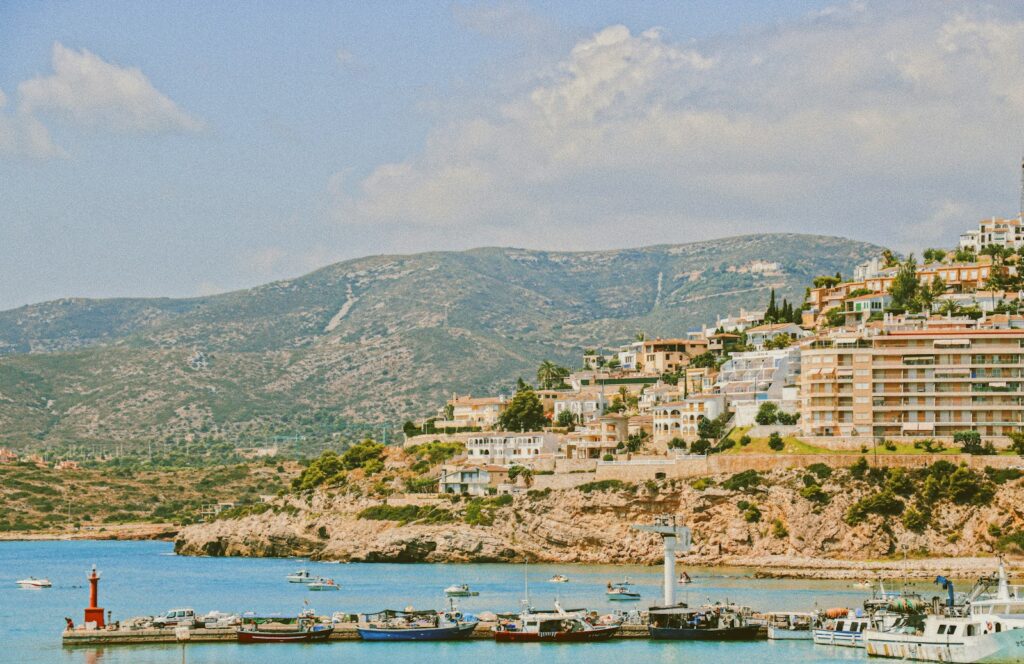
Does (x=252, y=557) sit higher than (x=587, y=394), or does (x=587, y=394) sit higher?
(x=587, y=394)

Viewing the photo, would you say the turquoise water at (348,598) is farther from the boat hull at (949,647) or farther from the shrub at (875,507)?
the shrub at (875,507)

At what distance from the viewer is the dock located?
196 ft

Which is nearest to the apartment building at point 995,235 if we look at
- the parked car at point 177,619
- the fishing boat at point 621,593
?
the fishing boat at point 621,593

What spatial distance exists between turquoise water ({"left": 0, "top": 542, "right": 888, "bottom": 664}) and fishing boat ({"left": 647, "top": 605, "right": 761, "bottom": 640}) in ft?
1.74

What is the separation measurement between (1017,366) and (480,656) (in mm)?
45931

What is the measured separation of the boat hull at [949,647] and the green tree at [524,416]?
2515 inches

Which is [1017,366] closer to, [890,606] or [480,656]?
[890,606]

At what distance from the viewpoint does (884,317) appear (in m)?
108

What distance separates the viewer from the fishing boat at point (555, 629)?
60.7 m

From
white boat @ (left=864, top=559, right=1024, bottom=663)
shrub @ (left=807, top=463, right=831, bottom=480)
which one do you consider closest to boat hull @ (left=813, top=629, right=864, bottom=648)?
white boat @ (left=864, top=559, right=1024, bottom=663)

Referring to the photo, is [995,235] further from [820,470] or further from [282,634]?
[282,634]

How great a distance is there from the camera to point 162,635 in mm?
60281

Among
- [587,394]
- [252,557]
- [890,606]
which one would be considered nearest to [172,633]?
[890,606]

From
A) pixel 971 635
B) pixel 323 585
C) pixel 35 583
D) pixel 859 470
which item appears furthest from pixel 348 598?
pixel 971 635
